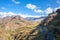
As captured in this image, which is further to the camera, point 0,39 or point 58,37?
point 0,39

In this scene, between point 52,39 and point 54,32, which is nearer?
point 52,39

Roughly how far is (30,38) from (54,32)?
96.8 ft

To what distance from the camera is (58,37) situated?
4956 inches

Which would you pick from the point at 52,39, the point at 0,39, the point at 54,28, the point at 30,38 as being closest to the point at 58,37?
the point at 52,39

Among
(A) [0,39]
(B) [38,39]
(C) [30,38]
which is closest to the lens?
(B) [38,39]

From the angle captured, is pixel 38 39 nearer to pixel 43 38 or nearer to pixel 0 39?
pixel 43 38

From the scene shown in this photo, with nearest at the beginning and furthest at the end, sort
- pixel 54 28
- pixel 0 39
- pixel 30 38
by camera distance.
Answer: pixel 54 28, pixel 30 38, pixel 0 39

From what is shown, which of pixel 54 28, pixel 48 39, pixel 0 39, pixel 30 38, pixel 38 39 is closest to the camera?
pixel 48 39

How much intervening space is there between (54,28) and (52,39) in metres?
19.4

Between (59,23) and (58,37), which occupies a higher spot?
(59,23)

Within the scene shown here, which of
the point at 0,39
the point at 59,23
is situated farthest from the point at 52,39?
the point at 0,39

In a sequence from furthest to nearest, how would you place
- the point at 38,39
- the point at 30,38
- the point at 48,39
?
the point at 30,38 → the point at 38,39 → the point at 48,39

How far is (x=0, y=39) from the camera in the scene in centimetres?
17388

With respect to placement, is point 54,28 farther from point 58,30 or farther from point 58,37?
point 58,37
